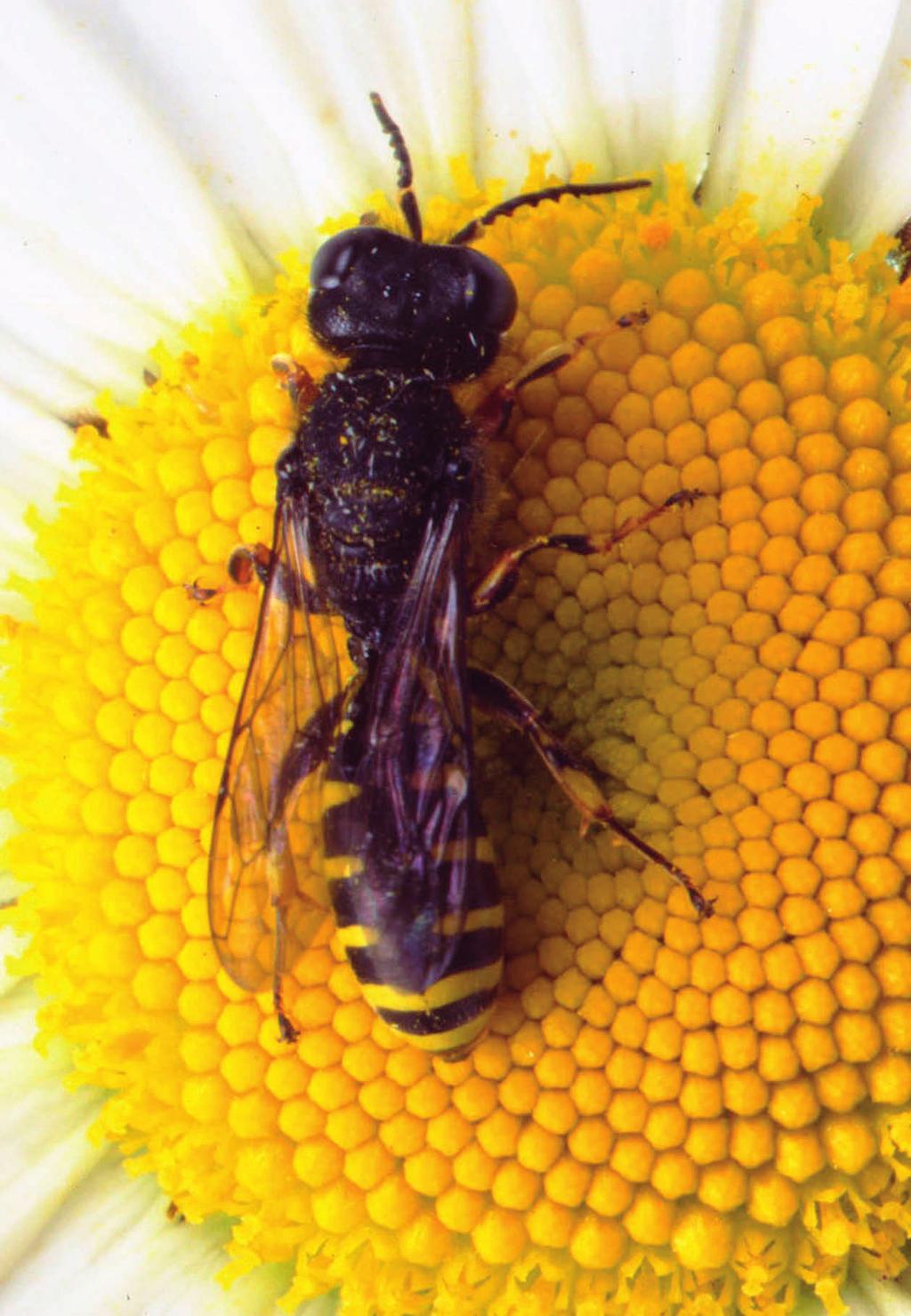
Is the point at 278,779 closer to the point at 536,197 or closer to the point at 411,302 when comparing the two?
the point at 411,302

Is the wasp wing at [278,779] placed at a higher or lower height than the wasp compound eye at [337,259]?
lower

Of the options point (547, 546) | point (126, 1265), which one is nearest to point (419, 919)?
point (547, 546)

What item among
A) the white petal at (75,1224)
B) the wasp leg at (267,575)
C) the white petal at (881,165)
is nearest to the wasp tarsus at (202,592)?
the wasp leg at (267,575)

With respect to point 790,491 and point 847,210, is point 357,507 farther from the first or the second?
point 847,210

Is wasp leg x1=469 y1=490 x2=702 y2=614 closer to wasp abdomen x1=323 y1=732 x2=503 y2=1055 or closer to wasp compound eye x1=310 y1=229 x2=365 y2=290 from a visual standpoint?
wasp abdomen x1=323 y1=732 x2=503 y2=1055

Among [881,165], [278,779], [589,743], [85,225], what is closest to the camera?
[278,779]

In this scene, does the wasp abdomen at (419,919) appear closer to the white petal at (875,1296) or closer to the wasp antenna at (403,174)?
the white petal at (875,1296)
